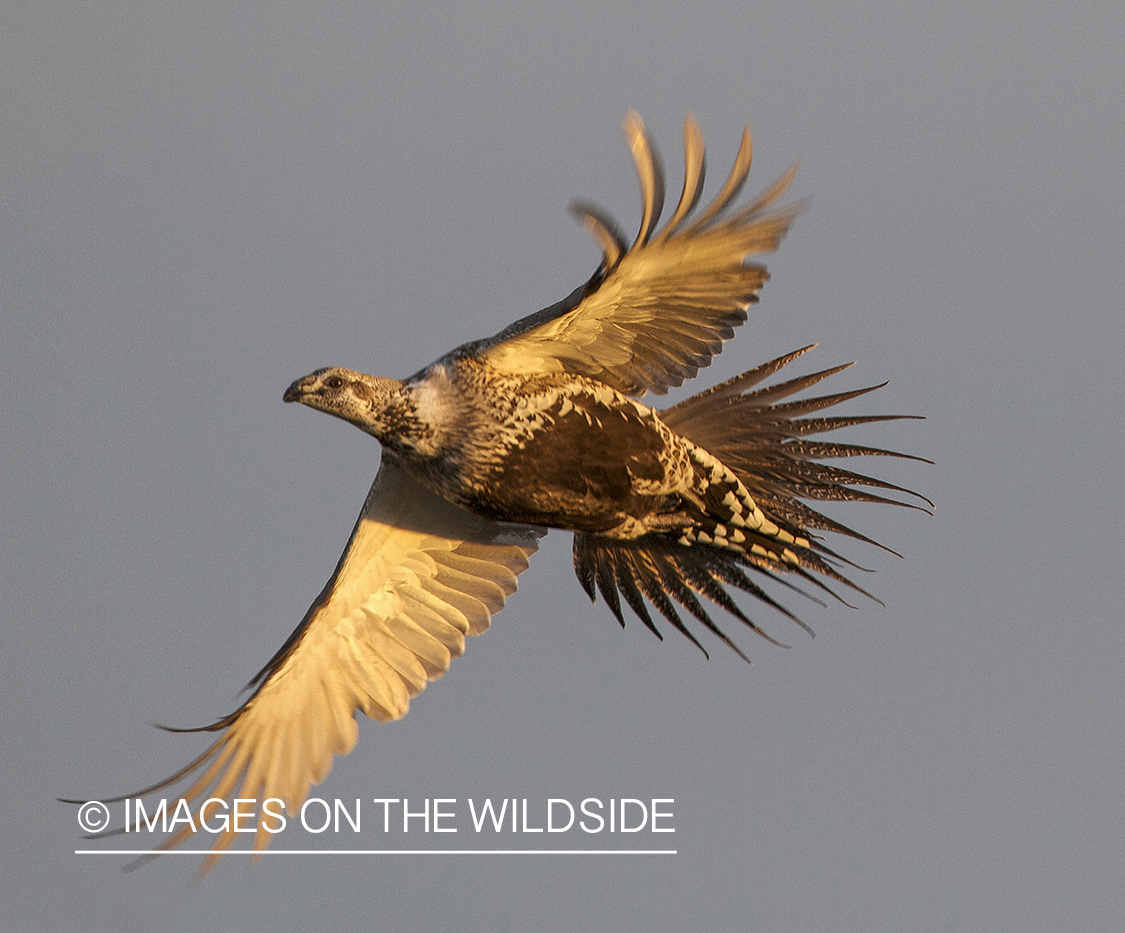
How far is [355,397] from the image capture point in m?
8.16

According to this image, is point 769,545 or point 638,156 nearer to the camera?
point 638,156

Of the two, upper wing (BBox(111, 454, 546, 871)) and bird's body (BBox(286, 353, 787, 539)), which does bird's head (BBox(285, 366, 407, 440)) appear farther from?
upper wing (BBox(111, 454, 546, 871))

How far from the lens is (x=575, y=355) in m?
8.42

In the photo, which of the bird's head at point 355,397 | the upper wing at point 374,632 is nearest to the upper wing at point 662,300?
the bird's head at point 355,397

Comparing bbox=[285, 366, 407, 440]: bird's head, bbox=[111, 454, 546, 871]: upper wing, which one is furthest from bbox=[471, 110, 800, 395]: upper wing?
bbox=[111, 454, 546, 871]: upper wing

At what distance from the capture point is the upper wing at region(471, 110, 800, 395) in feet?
25.8

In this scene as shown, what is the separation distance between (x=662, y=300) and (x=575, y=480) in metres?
0.99

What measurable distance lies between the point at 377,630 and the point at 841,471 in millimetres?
2674

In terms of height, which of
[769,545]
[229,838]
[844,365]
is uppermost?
[844,365]

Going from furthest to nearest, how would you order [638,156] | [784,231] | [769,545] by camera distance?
[769,545], [784,231], [638,156]

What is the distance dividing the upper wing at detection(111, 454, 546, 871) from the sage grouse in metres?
0.01

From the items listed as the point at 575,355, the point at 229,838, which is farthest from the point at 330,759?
the point at 575,355

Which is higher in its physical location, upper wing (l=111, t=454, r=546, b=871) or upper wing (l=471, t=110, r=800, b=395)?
upper wing (l=471, t=110, r=800, b=395)

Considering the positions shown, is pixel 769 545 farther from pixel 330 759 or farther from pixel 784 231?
pixel 330 759
